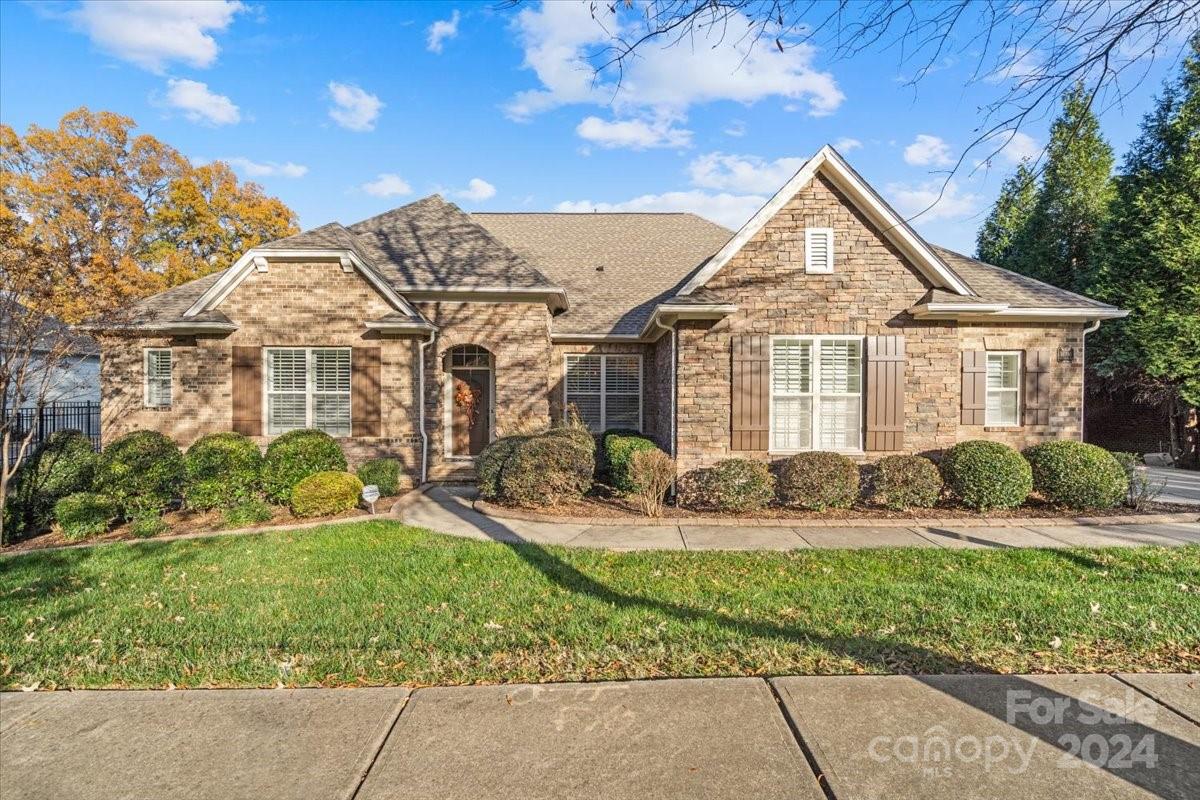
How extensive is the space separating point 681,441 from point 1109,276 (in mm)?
15442

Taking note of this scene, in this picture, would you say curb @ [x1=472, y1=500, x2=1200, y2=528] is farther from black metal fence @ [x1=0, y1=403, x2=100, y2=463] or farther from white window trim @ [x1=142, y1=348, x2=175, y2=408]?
black metal fence @ [x1=0, y1=403, x2=100, y2=463]

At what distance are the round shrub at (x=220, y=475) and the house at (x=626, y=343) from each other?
6.47 ft

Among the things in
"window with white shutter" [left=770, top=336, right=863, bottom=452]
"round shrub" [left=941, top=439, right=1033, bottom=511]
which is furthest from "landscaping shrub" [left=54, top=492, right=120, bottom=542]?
"round shrub" [left=941, top=439, right=1033, bottom=511]

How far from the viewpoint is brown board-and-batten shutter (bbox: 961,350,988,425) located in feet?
32.8

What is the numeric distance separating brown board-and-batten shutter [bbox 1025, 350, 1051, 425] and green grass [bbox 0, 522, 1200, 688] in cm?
431

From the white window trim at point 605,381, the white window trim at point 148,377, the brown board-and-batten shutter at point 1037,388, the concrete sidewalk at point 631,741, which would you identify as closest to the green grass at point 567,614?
the concrete sidewalk at point 631,741

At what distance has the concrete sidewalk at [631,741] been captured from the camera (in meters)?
2.71

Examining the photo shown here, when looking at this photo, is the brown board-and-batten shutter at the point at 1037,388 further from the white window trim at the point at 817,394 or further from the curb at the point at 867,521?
the white window trim at the point at 817,394

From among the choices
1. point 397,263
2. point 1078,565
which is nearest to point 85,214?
point 397,263

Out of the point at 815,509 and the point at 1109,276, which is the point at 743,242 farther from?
the point at 1109,276

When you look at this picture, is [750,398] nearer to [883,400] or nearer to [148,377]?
[883,400]

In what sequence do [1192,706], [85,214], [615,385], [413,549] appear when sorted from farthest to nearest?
[85,214]
[615,385]
[413,549]
[1192,706]

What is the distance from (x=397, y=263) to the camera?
490 inches

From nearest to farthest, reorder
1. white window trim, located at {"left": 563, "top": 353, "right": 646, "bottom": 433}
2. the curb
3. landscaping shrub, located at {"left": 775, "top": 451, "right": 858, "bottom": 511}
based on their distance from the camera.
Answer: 1. the curb
2. landscaping shrub, located at {"left": 775, "top": 451, "right": 858, "bottom": 511}
3. white window trim, located at {"left": 563, "top": 353, "right": 646, "bottom": 433}
